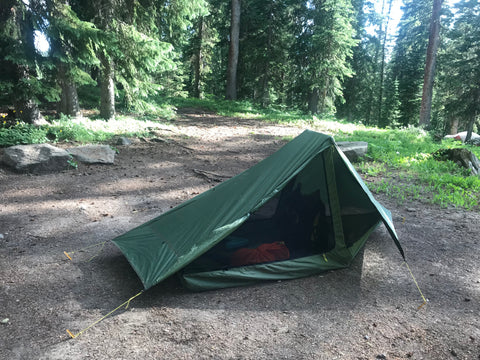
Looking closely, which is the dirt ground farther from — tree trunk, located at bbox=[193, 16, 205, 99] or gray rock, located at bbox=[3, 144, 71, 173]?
tree trunk, located at bbox=[193, 16, 205, 99]

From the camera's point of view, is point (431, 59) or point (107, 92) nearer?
point (107, 92)

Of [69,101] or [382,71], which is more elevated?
[382,71]

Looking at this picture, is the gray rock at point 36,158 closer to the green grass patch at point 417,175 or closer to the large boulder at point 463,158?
the green grass patch at point 417,175

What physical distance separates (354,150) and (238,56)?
15.6 m

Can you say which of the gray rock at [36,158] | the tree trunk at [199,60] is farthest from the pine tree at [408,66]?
the gray rock at [36,158]

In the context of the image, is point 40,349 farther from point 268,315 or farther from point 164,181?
point 164,181

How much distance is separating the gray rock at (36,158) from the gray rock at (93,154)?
1.37ft

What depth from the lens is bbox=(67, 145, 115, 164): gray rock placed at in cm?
812

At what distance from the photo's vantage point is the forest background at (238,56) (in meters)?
8.34

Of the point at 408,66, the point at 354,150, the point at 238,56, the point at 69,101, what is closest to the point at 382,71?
the point at 408,66

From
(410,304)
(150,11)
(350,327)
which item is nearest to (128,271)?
(350,327)

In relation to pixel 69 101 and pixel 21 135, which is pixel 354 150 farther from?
pixel 69 101

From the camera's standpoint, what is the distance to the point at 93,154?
8.36 meters

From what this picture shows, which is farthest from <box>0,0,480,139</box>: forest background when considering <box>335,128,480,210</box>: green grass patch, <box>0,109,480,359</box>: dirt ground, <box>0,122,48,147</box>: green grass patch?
<box>335,128,480,210</box>: green grass patch
